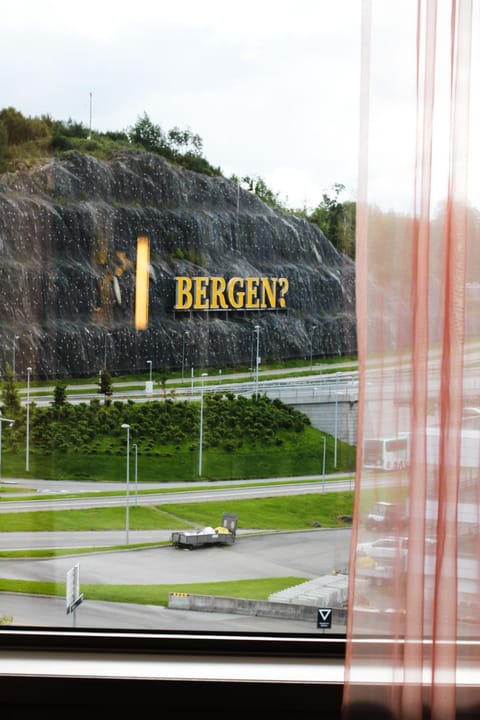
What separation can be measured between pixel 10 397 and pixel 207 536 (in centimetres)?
67

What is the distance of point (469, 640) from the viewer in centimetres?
168

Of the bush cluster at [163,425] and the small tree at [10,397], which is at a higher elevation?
the small tree at [10,397]

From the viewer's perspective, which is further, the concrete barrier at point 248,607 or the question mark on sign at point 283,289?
the question mark on sign at point 283,289

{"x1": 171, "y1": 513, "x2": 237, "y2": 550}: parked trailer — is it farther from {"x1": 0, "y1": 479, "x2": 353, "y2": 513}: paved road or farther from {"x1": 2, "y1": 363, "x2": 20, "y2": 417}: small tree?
{"x1": 2, "y1": 363, "x2": 20, "y2": 417}: small tree

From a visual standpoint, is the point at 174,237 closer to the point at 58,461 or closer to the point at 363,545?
the point at 58,461

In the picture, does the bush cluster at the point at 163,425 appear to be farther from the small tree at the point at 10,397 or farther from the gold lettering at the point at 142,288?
the gold lettering at the point at 142,288

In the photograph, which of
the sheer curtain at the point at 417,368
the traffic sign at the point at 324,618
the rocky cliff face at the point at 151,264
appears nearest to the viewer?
the sheer curtain at the point at 417,368

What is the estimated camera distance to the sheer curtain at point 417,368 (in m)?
1.65

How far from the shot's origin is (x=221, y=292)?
2150mm

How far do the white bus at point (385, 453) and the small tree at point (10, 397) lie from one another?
1.02 meters

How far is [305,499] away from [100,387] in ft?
2.13

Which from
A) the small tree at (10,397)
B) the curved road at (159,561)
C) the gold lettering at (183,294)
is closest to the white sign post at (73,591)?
the curved road at (159,561)

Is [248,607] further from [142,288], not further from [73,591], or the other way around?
[142,288]

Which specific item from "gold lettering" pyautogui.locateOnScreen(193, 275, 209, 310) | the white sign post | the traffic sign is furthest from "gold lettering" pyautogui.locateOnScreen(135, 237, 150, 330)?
the traffic sign
